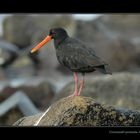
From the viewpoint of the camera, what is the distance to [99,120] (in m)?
6.50

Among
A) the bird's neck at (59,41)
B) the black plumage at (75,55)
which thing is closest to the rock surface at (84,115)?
the black plumage at (75,55)

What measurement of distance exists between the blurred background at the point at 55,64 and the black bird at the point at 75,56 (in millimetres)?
2302

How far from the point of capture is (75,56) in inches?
261

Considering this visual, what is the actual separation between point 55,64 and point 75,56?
896cm

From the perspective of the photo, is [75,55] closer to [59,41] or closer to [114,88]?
[59,41]

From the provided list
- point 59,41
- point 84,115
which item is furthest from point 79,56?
point 84,115

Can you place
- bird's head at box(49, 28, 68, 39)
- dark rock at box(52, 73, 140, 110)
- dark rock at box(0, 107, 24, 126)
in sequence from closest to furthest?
1. bird's head at box(49, 28, 68, 39)
2. dark rock at box(0, 107, 24, 126)
3. dark rock at box(52, 73, 140, 110)

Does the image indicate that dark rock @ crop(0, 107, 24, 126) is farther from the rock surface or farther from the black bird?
the rock surface

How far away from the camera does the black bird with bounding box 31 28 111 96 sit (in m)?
6.52

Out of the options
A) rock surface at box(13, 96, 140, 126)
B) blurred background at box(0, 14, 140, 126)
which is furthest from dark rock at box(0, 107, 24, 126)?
rock surface at box(13, 96, 140, 126)

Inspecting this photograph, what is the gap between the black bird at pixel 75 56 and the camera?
21.4 feet

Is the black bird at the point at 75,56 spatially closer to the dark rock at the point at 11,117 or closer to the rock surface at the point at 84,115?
the rock surface at the point at 84,115

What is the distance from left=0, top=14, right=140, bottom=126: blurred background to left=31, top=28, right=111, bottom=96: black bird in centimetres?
230

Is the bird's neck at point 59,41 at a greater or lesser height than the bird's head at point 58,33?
lesser
